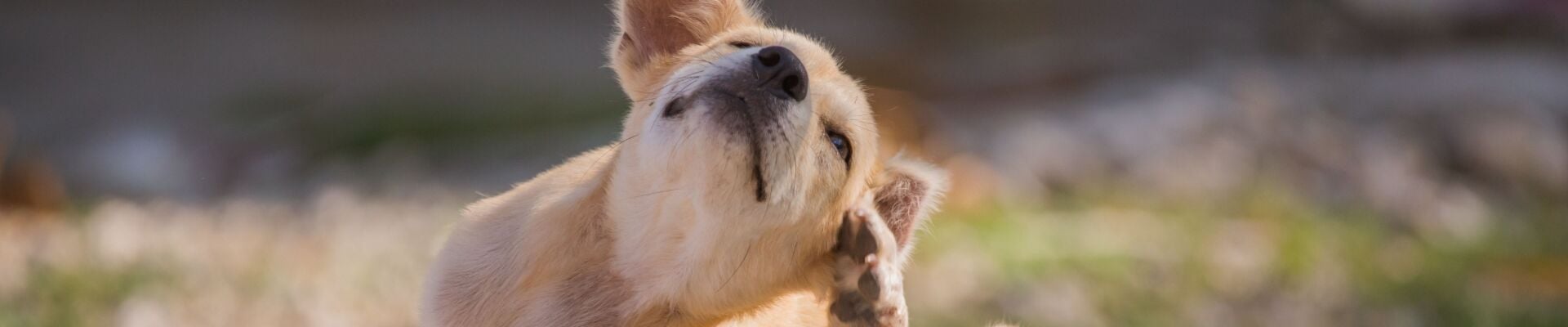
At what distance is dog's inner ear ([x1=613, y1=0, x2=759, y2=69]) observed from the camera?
289 cm

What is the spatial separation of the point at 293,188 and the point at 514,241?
3.25m

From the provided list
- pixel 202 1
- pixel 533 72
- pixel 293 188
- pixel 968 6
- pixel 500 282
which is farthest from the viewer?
pixel 968 6

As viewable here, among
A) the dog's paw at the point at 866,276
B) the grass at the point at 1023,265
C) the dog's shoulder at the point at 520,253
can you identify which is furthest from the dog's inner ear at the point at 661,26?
the grass at the point at 1023,265

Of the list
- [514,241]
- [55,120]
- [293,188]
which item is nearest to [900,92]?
[293,188]

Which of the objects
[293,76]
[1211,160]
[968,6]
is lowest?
A: [1211,160]

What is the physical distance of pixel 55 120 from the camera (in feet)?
20.7

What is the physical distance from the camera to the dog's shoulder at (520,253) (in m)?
2.66

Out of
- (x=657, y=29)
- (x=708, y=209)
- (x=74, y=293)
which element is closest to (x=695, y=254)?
(x=708, y=209)

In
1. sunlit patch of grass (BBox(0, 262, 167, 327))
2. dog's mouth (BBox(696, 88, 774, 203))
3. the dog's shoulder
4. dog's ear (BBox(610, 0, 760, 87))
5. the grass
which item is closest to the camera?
dog's mouth (BBox(696, 88, 774, 203))

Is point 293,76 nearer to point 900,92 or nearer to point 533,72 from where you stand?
point 533,72

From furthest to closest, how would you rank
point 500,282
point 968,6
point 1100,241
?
point 968,6 < point 1100,241 < point 500,282

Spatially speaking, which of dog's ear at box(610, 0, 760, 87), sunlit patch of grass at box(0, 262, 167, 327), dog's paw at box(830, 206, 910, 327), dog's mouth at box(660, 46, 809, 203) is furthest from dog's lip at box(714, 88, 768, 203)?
sunlit patch of grass at box(0, 262, 167, 327)

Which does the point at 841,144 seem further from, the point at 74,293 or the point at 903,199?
the point at 74,293

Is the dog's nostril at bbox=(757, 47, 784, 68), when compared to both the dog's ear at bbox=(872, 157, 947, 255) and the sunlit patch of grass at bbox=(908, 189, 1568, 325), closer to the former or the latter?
the dog's ear at bbox=(872, 157, 947, 255)
